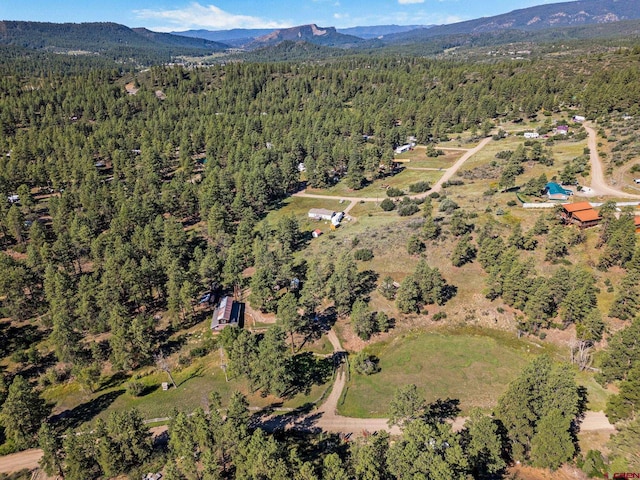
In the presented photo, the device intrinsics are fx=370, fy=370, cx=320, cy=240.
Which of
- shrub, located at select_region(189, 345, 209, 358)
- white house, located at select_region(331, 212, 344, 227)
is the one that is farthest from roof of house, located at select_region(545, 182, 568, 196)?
shrub, located at select_region(189, 345, 209, 358)

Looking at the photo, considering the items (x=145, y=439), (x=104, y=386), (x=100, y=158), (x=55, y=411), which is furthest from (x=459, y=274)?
(x=100, y=158)

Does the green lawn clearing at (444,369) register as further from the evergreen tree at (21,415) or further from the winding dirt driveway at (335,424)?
the evergreen tree at (21,415)

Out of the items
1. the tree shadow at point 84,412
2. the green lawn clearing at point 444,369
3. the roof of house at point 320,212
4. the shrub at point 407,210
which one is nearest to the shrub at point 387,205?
the shrub at point 407,210

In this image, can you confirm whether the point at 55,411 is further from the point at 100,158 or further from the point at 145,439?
the point at 100,158

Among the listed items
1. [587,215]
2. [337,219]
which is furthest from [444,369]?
[337,219]

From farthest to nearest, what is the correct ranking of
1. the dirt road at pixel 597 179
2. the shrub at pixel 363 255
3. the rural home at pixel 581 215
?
the dirt road at pixel 597 179 → the shrub at pixel 363 255 → the rural home at pixel 581 215

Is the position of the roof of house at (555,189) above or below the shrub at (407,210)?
above

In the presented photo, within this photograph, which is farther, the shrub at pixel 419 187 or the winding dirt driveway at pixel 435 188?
the shrub at pixel 419 187
